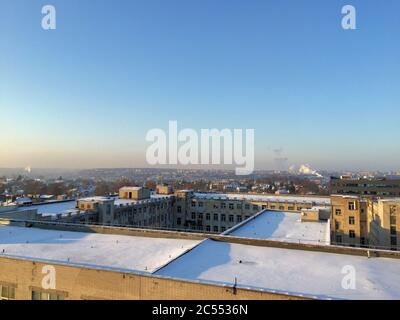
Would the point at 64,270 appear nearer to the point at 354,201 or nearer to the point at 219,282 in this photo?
the point at 219,282

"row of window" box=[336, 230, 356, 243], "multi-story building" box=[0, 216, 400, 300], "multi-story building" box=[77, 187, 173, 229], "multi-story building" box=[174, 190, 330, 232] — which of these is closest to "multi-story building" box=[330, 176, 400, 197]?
"multi-story building" box=[174, 190, 330, 232]

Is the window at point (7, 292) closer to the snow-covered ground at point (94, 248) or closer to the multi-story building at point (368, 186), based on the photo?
the snow-covered ground at point (94, 248)

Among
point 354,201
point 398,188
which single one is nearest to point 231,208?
point 354,201

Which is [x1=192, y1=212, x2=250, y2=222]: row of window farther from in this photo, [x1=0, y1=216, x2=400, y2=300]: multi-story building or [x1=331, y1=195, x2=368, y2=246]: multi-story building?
[x1=0, y1=216, x2=400, y2=300]: multi-story building

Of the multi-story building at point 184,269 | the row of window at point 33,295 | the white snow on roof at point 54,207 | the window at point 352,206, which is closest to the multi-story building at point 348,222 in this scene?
the window at point 352,206

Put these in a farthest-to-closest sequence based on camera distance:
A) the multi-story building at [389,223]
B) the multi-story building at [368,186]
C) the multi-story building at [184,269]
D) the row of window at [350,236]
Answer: the multi-story building at [368,186]
the row of window at [350,236]
the multi-story building at [389,223]
the multi-story building at [184,269]
